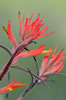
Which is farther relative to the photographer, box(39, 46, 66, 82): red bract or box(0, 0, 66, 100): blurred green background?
box(0, 0, 66, 100): blurred green background

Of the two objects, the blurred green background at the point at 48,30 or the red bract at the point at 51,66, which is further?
the blurred green background at the point at 48,30

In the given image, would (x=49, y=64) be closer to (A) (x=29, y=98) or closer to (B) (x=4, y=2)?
(A) (x=29, y=98)

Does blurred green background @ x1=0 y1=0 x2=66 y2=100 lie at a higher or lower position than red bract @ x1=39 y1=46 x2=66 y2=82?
lower

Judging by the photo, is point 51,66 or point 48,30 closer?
point 51,66

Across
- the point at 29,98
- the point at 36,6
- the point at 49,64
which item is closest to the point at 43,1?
the point at 36,6

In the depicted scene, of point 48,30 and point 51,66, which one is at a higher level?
point 51,66

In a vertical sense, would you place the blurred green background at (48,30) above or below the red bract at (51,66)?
below

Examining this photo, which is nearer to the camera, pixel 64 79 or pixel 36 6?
pixel 64 79

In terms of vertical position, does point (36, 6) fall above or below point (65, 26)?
above
